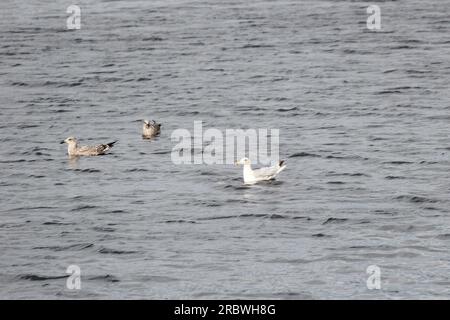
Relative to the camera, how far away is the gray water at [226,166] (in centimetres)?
2236

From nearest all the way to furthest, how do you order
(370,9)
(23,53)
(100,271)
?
(100,271) < (23,53) < (370,9)

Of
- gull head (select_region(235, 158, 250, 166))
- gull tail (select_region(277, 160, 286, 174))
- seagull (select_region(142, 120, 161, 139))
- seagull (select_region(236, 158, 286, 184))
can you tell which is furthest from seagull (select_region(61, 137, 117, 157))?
gull tail (select_region(277, 160, 286, 174))

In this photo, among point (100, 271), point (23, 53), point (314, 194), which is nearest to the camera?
point (100, 271)

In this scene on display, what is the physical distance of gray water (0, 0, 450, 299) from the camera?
22.4m

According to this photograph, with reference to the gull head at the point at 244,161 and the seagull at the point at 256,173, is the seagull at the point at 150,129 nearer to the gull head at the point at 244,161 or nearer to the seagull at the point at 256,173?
the gull head at the point at 244,161

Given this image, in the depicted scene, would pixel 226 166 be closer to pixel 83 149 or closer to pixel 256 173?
pixel 256 173

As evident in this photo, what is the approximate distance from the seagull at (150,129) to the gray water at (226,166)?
508mm

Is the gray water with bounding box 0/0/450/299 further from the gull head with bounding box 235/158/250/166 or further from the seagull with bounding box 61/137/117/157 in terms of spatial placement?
the gull head with bounding box 235/158/250/166

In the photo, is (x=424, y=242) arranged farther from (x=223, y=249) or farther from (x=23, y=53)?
(x=23, y=53)

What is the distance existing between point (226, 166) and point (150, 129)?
3.54m

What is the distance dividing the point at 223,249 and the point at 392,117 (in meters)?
14.5

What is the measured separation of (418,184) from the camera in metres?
28.8

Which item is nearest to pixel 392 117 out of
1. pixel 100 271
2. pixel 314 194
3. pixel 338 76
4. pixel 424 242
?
pixel 338 76

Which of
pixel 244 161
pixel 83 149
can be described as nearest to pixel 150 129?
pixel 83 149
